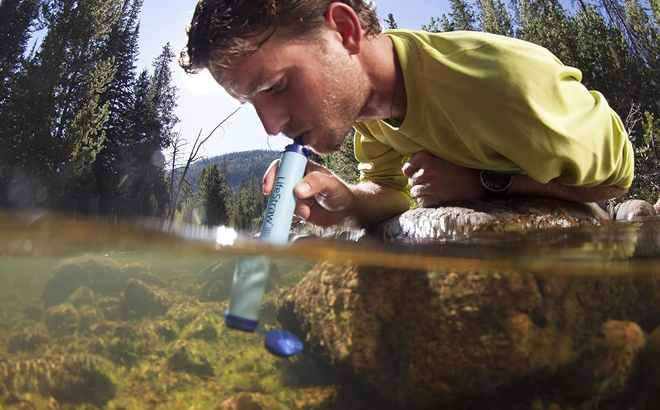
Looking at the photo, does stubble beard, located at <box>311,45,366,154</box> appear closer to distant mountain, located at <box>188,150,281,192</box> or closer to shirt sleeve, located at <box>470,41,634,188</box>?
shirt sleeve, located at <box>470,41,634,188</box>

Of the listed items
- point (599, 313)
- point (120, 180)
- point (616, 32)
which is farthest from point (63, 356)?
point (120, 180)

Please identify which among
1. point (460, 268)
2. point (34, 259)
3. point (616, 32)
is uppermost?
point (616, 32)

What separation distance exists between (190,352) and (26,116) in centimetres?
1956

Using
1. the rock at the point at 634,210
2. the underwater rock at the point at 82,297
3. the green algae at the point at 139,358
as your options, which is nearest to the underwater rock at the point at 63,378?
the green algae at the point at 139,358

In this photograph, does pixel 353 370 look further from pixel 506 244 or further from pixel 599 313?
pixel 506 244

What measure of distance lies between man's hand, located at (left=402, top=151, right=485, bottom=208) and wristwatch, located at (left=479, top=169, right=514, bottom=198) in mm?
33

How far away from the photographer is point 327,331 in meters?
0.96

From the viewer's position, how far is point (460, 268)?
1.09 metres

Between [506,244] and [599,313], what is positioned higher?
[506,244]

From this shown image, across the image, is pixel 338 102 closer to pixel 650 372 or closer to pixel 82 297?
pixel 82 297

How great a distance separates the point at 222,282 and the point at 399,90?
126cm

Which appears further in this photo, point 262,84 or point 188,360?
point 262,84

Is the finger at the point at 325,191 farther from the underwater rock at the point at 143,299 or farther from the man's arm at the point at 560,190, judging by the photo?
the man's arm at the point at 560,190

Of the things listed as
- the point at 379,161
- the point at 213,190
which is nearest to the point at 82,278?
the point at 379,161
